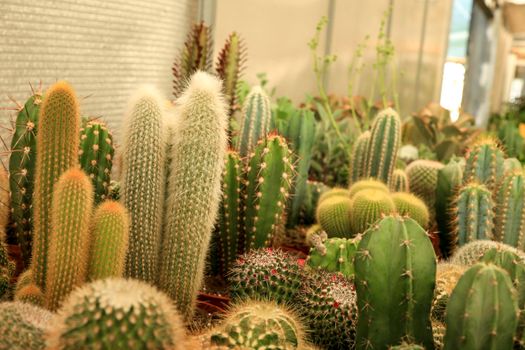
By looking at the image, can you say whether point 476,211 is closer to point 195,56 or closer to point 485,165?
point 485,165

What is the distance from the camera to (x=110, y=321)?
3.13ft

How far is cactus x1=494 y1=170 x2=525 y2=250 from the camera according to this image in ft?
7.28

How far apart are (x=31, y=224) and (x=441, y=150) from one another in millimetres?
2407

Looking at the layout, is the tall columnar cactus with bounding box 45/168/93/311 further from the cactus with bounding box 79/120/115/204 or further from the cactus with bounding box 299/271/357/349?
the cactus with bounding box 299/271/357/349

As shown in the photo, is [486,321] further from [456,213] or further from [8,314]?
[456,213]

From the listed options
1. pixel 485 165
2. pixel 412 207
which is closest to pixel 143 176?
pixel 412 207

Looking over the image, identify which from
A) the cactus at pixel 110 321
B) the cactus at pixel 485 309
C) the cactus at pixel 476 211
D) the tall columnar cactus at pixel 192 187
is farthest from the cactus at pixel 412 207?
the cactus at pixel 110 321

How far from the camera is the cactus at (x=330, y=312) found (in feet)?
4.99

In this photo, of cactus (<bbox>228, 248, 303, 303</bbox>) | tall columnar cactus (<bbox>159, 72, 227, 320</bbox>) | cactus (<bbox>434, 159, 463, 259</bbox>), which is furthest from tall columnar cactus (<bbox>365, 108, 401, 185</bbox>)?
tall columnar cactus (<bbox>159, 72, 227, 320</bbox>)

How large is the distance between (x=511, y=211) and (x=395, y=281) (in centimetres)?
108

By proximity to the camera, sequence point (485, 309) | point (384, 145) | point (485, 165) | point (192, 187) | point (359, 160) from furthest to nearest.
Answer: point (359, 160) < point (384, 145) < point (485, 165) < point (192, 187) < point (485, 309)

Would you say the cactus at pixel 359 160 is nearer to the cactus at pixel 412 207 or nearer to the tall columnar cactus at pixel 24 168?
the cactus at pixel 412 207

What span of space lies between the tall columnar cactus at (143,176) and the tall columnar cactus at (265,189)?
42 cm

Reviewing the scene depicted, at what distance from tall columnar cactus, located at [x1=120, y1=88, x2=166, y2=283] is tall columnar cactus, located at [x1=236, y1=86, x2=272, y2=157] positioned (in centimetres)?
65
